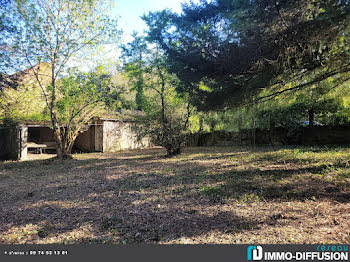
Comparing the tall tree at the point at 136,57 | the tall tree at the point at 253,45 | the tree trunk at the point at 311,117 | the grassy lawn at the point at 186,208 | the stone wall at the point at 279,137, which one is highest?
the tall tree at the point at 136,57

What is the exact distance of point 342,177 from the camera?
4664 millimetres

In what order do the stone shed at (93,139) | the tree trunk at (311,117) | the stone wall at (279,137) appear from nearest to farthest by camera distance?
the stone shed at (93,139)
the stone wall at (279,137)
the tree trunk at (311,117)

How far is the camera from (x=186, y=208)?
11.8 ft

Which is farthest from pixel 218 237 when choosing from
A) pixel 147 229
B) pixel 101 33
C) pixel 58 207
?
pixel 101 33

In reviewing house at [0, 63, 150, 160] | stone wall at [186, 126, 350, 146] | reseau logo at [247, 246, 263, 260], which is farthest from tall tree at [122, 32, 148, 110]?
reseau logo at [247, 246, 263, 260]

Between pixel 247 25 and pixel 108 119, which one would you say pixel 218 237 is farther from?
pixel 108 119

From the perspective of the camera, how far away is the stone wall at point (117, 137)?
1461 cm

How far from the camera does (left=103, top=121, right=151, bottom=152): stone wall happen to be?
14.6 m

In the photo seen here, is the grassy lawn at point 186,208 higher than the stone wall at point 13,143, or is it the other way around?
the stone wall at point 13,143

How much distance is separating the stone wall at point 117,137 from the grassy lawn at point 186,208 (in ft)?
28.4

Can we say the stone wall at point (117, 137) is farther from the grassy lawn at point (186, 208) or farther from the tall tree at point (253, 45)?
the tall tree at point (253, 45)

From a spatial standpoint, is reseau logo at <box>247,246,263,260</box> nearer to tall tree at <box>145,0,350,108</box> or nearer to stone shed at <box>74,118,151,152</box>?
tall tree at <box>145,0,350,108</box>

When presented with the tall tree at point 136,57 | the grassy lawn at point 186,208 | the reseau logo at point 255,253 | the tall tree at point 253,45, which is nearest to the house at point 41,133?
the tall tree at point 136,57

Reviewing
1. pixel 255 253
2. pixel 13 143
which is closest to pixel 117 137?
pixel 13 143
